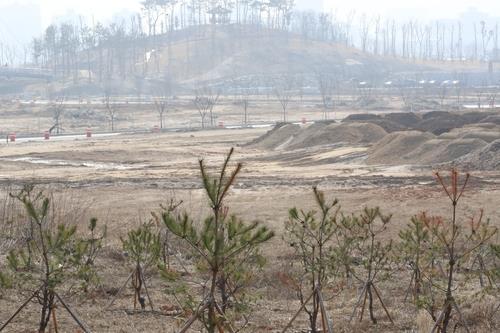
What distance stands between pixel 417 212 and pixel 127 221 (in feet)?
25.8

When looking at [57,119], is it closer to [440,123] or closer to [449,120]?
[440,123]

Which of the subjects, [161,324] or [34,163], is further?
[34,163]

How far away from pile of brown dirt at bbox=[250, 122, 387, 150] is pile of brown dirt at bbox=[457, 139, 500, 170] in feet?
34.6

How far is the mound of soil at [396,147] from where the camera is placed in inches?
1446

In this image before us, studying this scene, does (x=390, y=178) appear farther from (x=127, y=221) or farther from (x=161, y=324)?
(x=161, y=324)

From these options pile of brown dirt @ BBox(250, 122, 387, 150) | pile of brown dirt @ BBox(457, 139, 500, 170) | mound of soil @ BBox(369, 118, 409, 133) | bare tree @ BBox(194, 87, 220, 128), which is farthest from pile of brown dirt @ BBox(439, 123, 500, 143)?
bare tree @ BBox(194, 87, 220, 128)

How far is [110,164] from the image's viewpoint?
4084 cm

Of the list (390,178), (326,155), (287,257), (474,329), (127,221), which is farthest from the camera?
(326,155)

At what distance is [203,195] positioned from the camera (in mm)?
26312

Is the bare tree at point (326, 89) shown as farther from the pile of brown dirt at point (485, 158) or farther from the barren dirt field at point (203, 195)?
the pile of brown dirt at point (485, 158)

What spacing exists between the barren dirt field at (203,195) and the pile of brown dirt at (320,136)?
1263 millimetres

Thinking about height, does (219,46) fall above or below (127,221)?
above

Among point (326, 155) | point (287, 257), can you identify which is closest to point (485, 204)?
point (287, 257)

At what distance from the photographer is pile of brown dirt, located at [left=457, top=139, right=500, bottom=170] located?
32281mm
